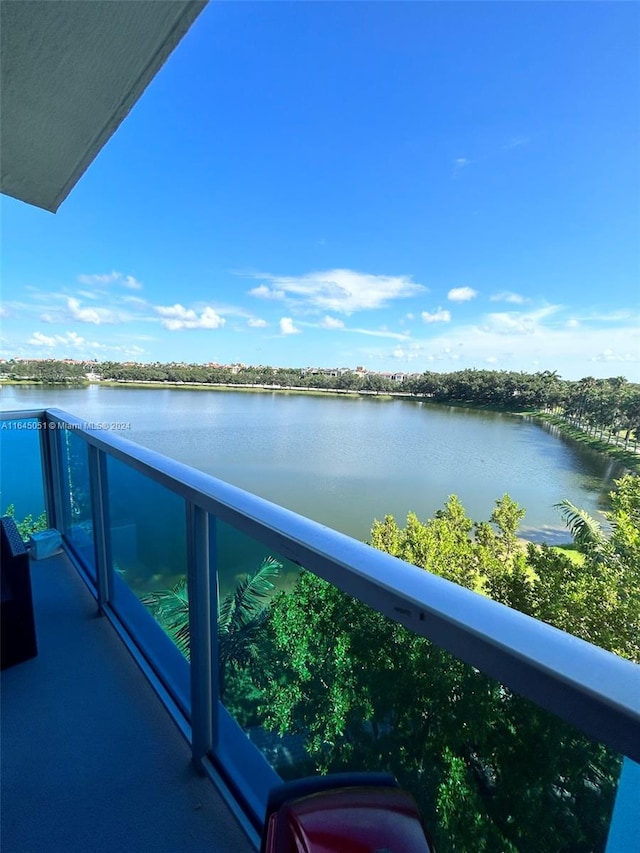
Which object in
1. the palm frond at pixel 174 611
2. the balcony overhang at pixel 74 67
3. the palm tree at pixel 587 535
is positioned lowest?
the palm tree at pixel 587 535

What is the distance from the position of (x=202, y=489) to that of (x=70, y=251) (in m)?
45.6

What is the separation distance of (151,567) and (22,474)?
4.85 ft

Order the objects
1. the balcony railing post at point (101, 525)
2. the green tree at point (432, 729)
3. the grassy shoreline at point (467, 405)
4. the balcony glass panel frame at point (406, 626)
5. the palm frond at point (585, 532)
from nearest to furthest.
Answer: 1. the balcony glass panel frame at point (406, 626)
2. the green tree at point (432, 729)
3. the balcony railing post at point (101, 525)
4. the palm frond at point (585, 532)
5. the grassy shoreline at point (467, 405)

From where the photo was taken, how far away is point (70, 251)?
37.0 meters

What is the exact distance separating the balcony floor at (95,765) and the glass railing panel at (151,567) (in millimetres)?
111

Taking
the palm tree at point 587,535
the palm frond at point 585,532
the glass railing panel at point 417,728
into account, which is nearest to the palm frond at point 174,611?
the glass railing panel at point 417,728

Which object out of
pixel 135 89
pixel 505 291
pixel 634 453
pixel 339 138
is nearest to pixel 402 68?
pixel 339 138

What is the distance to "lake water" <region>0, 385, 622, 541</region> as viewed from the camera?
26203 mm

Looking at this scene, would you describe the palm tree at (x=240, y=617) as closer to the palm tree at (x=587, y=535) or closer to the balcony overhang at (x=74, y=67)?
the balcony overhang at (x=74, y=67)

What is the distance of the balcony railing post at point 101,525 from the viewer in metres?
1.62

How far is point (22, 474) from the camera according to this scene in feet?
7.54

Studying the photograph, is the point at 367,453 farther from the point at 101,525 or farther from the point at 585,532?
the point at 101,525

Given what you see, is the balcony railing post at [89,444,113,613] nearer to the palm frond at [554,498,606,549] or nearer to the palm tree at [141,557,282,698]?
the palm tree at [141,557,282,698]

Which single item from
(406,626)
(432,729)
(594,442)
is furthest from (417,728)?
(594,442)
